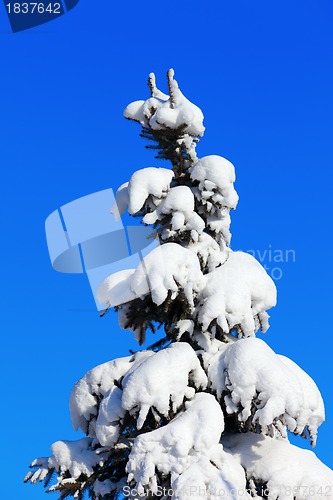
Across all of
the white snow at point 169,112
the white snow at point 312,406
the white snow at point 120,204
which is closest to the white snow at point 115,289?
the white snow at point 120,204

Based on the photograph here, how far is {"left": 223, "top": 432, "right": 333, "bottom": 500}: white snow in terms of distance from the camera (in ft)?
23.7

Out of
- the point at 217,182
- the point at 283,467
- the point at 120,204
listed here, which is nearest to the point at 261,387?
the point at 283,467

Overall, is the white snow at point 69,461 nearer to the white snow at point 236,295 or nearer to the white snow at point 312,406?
the white snow at point 236,295

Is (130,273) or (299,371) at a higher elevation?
(130,273)

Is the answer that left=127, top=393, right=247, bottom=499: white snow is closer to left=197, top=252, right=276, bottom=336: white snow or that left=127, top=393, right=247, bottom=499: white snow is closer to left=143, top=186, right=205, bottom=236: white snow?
left=197, top=252, right=276, bottom=336: white snow

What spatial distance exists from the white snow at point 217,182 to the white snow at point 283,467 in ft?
11.2

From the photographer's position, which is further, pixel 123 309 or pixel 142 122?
pixel 142 122

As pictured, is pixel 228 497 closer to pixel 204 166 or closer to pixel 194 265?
pixel 194 265

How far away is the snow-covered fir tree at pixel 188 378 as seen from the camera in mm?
7082

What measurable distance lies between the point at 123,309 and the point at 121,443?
2.00 m

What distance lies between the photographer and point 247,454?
7.79 meters

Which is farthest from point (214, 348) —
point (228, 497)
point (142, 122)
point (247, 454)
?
point (142, 122)

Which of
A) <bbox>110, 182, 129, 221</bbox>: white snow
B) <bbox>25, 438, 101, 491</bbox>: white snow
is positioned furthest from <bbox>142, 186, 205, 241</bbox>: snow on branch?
<bbox>25, 438, 101, 491</bbox>: white snow

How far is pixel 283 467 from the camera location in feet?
24.3
